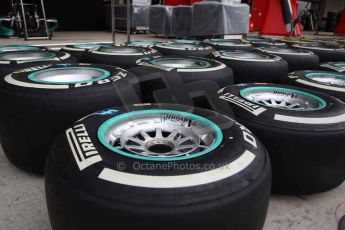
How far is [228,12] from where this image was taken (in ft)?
18.7

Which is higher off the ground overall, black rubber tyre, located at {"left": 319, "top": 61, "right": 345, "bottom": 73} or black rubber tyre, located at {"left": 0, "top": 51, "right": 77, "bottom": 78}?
black rubber tyre, located at {"left": 319, "top": 61, "right": 345, "bottom": 73}

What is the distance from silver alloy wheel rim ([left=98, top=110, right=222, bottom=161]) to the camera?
3.41ft

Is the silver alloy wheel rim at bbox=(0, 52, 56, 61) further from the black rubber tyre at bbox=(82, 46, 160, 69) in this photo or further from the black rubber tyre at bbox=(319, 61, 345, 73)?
the black rubber tyre at bbox=(319, 61, 345, 73)

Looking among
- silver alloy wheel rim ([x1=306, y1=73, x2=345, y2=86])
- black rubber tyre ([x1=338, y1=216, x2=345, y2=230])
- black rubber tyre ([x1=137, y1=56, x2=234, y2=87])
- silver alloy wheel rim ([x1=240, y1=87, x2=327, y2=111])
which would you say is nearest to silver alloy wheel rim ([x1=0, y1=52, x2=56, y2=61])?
black rubber tyre ([x1=137, y1=56, x2=234, y2=87])

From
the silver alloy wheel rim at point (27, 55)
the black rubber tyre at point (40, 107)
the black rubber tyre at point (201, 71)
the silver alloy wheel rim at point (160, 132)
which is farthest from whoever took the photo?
the silver alloy wheel rim at point (27, 55)

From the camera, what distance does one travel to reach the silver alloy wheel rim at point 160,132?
1.04m

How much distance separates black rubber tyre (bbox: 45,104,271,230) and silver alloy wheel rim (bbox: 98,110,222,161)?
0.13m

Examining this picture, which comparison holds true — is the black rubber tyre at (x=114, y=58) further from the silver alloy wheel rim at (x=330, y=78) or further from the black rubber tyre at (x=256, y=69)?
the silver alloy wheel rim at (x=330, y=78)

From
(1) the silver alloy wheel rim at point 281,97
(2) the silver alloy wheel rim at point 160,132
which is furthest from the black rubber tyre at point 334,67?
(2) the silver alloy wheel rim at point 160,132

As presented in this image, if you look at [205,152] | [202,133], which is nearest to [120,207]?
[205,152]

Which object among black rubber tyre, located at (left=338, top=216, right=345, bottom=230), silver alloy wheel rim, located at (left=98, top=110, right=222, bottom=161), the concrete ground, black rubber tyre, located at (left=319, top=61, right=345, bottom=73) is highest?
black rubber tyre, located at (left=319, top=61, right=345, bottom=73)

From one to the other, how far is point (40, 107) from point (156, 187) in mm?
696

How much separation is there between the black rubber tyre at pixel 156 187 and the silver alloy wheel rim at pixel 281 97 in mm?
641

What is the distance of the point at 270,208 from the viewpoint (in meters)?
1.22
